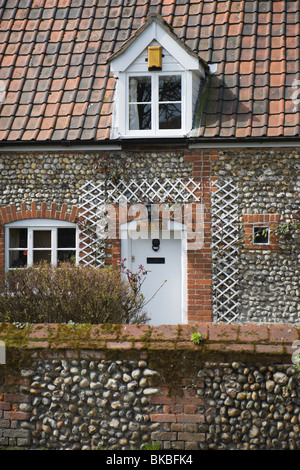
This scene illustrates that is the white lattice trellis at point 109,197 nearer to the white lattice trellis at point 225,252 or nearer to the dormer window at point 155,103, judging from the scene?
the white lattice trellis at point 225,252

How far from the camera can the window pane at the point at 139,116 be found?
11570mm

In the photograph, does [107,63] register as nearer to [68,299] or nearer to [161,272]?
[161,272]

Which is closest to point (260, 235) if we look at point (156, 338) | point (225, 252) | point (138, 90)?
point (225, 252)

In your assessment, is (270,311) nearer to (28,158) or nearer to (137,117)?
(137,117)

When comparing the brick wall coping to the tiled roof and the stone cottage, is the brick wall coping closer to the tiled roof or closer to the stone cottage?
the stone cottage

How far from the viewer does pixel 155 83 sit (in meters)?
11.4

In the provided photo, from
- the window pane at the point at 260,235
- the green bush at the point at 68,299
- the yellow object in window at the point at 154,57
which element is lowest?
the green bush at the point at 68,299

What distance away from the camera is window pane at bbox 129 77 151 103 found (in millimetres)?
11594

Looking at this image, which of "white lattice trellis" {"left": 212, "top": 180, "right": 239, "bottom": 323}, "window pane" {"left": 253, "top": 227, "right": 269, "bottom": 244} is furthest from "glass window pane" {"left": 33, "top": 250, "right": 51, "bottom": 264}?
"window pane" {"left": 253, "top": 227, "right": 269, "bottom": 244}

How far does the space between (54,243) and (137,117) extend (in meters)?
2.91

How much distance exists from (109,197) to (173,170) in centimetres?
132

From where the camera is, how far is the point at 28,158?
1180 centimetres

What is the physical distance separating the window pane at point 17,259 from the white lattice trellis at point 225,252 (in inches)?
148

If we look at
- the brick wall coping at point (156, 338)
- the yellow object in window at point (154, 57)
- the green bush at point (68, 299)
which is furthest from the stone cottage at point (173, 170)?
the brick wall coping at point (156, 338)
